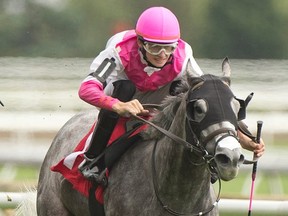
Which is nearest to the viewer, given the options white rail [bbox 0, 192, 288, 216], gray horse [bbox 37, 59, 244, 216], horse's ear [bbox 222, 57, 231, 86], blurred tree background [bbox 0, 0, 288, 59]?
gray horse [bbox 37, 59, 244, 216]

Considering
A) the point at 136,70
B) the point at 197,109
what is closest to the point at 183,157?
the point at 197,109

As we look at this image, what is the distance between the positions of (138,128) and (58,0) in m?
3.07

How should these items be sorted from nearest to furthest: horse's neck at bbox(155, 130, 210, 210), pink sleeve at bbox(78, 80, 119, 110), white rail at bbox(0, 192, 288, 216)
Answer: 1. horse's neck at bbox(155, 130, 210, 210)
2. pink sleeve at bbox(78, 80, 119, 110)
3. white rail at bbox(0, 192, 288, 216)

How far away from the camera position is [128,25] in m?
8.01

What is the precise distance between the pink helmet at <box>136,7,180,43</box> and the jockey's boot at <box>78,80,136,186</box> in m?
0.34

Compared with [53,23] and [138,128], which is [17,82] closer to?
[53,23]

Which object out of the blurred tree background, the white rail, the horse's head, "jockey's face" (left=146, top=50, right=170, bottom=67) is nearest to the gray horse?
the horse's head

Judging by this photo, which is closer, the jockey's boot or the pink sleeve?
the pink sleeve

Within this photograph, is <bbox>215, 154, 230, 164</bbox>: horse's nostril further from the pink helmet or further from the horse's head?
the pink helmet

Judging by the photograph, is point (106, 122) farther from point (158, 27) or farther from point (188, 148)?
point (188, 148)

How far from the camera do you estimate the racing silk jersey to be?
535 centimetres

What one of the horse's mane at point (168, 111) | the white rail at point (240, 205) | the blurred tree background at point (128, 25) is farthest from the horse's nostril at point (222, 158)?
the blurred tree background at point (128, 25)

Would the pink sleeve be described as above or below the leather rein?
above

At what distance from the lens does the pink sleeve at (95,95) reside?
5160 mm
